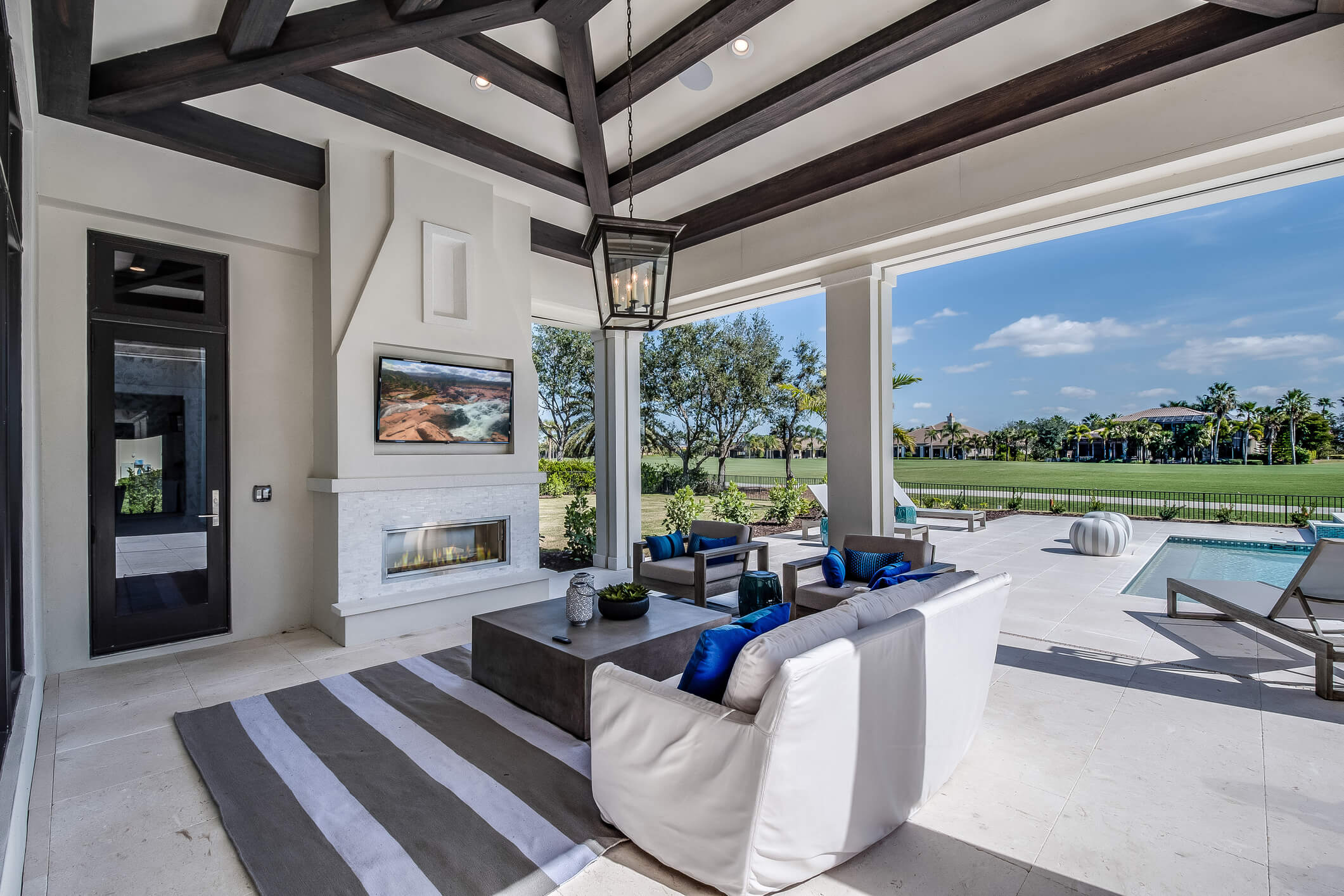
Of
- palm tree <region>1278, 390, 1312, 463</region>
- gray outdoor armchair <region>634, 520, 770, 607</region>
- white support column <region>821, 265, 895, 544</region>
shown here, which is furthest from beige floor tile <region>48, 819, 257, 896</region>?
palm tree <region>1278, 390, 1312, 463</region>

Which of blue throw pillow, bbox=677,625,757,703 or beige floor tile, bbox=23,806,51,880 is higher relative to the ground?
blue throw pillow, bbox=677,625,757,703

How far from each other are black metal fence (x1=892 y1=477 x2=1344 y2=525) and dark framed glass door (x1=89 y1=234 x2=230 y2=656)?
42.5ft

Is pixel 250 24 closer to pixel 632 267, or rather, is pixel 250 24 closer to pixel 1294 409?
pixel 632 267

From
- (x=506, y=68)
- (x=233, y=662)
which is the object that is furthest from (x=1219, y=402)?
(x=233, y=662)

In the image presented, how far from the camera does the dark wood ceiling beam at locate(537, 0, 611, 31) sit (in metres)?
3.08

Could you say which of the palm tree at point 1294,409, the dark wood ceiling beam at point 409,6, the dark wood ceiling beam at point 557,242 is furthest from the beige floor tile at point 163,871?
the palm tree at point 1294,409

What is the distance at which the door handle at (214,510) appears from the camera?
433 centimetres

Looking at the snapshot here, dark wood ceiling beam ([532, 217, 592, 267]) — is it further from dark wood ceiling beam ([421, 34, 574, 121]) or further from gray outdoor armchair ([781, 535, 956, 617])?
gray outdoor armchair ([781, 535, 956, 617])

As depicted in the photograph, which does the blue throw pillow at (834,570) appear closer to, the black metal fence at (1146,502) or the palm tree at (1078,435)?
the black metal fence at (1146,502)

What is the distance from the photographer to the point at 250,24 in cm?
295

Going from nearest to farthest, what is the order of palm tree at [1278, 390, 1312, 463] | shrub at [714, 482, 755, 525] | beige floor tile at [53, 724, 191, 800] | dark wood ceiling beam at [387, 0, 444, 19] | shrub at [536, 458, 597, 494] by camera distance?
1. beige floor tile at [53, 724, 191, 800]
2. dark wood ceiling beam at [387, 0, 444, 19]
3. shrub at [714, 482, 755, 525]
4. shrub at [536, 458, 597, 494]
5. palm tree at [1278, 390, 1312, 463]

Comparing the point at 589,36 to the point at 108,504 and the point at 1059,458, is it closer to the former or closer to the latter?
the point at 108,504

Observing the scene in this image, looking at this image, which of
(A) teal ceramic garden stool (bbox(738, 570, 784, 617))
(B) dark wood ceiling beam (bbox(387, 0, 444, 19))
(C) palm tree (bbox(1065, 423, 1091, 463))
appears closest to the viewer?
(B) dark wood ceiling beam (bbox(387, 0, 444, 19))

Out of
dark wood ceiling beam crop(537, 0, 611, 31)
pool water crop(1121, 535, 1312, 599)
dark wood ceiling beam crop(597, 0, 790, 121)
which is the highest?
dark wood ceiling beam crop(597, 0, 790, 121)
